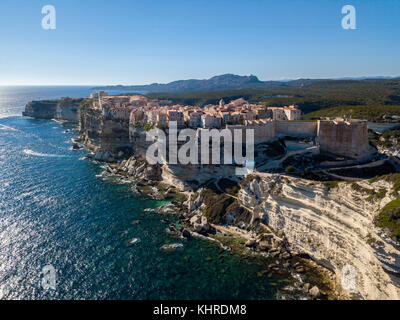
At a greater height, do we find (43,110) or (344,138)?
(43,110)

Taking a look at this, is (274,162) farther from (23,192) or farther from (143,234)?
(23,192)

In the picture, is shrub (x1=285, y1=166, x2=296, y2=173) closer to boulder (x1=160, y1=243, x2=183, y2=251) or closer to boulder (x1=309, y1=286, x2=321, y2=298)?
boulder (x1=309, y1=286, x2=321, y2=298)

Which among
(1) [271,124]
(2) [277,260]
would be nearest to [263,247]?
(2) [277,260]

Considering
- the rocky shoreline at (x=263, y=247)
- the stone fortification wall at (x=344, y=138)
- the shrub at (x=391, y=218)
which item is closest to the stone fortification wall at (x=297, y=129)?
the stone fortification wall at (x=344, y=138)

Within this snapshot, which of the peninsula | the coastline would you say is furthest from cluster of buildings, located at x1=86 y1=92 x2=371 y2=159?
the coastline

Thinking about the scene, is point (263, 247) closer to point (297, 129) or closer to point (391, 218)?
point (391, 218)

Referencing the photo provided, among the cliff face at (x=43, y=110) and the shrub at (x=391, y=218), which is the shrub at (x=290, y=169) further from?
the cliff face at (x=43, y=110)
